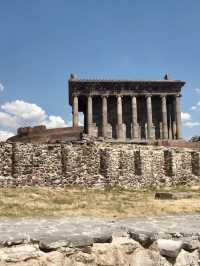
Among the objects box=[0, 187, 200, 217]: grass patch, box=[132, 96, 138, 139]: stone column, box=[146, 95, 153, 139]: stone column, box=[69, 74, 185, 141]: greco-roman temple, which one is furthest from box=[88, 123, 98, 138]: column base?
box=[0, 187, 200, 217]: grass patch

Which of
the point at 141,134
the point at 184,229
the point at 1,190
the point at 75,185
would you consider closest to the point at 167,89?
A: the point at 141,134

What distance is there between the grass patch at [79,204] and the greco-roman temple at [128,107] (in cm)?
3485

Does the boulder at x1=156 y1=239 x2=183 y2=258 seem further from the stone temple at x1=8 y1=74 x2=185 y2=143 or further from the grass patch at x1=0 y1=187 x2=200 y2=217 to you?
the stone temple at x1=8 y1=74 x2=185 y2=143

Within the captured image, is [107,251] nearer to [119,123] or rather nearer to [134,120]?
[119,123]

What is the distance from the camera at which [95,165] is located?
2439 centimetres

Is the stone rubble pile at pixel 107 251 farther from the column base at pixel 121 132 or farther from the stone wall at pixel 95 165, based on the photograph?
the column base at pixel 121 132

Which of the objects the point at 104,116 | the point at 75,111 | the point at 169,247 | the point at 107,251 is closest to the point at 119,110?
the point at 104,116

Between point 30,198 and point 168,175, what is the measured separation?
12.4 meters

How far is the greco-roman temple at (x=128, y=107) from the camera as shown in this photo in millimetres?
55188

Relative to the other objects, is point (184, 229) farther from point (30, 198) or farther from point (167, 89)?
point (167, 89)

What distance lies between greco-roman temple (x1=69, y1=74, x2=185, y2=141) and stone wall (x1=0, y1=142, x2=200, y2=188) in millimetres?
27223

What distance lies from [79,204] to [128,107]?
42838 millimetres

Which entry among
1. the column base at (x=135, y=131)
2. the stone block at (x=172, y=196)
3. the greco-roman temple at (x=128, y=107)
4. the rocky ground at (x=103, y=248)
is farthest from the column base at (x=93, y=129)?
the rocky ground at (x=103, y=248)

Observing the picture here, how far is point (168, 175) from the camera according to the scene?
27328 mm
